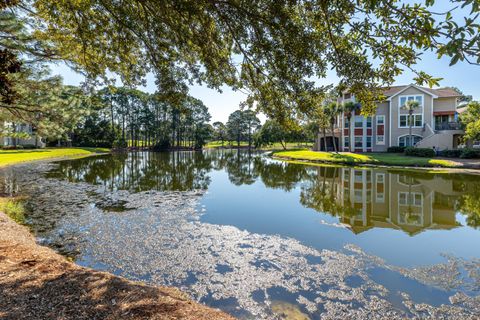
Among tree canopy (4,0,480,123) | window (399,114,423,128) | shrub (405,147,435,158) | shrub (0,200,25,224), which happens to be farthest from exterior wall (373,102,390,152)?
shrub (0,200,25,224)

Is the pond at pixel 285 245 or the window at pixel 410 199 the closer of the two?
the pond at pixel 285 245

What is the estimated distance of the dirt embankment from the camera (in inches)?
143

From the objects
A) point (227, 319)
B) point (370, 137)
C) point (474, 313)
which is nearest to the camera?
point (227, 319)

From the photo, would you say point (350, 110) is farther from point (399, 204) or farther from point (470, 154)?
point (399, 204)

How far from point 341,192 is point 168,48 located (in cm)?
1260

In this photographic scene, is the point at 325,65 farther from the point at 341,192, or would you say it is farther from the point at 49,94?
the point at 341,192

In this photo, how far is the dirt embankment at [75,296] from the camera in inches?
143

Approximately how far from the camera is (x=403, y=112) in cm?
3819

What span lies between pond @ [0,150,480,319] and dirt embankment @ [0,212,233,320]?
0.82 m

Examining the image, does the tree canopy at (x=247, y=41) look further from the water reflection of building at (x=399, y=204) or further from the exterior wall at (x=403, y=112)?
the exterior wall at (x=403, y=112)

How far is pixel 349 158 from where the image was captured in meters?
32.3

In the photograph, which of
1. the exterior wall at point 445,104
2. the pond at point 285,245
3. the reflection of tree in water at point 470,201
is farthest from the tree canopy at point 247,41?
the exterior wall at point 445,104

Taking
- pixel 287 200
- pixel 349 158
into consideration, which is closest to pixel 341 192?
pixel 287 200

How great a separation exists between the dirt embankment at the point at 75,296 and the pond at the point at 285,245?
2.69 ft
